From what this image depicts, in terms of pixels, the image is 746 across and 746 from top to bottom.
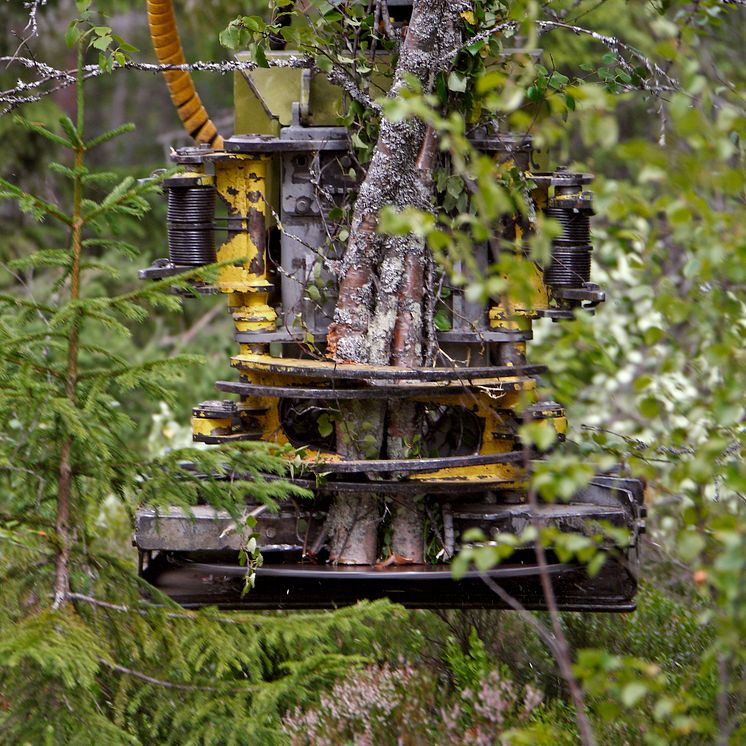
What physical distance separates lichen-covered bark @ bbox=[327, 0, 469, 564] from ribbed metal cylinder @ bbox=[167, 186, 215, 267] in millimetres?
547

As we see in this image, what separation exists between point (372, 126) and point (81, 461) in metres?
1.69

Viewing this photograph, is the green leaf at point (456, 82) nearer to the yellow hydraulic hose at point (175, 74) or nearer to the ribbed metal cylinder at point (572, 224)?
the ribbed metal cylinder at point (572, 224)

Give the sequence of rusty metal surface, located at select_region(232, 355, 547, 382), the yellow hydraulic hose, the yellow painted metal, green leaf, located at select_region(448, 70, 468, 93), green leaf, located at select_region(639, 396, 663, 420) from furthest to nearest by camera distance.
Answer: the yellow hydraulic hose, the yellow painted metal, green leaf, located at select_region(448, 70, 468, 93), rusty metal surface, located at select_region(232, 355, 547, 382), green leaf, located at select_region(639, 396, 663, 420)

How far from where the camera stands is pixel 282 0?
158 inches

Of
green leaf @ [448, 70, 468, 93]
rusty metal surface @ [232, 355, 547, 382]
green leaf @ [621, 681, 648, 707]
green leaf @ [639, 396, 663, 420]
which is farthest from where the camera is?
green leaf @ [448, 70, 468, 93]

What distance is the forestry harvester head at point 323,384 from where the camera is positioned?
13.1 ft

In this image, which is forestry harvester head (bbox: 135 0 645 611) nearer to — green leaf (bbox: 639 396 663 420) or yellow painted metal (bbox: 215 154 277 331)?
yellow painted metal (bbox: 215 154 277 331)

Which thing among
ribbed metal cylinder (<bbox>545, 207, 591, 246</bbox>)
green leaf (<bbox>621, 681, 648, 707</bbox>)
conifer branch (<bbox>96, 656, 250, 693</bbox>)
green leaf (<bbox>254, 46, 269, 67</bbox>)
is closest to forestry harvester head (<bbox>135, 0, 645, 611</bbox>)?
ribbed metal cylinder (<bbox>545, 207, 591, 246</bbox>)

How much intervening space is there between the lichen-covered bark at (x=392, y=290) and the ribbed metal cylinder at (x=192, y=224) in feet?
1.79

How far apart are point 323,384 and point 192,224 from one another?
81 cm

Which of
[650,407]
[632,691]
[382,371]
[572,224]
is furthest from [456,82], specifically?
[632,691]

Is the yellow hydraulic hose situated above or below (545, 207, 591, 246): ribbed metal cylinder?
above

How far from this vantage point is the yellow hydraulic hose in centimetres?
477

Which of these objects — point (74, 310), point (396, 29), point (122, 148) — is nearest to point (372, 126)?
point (396, 29)
